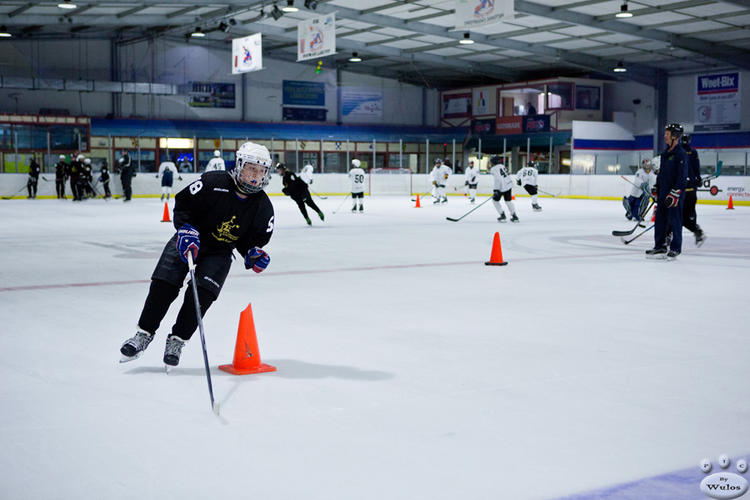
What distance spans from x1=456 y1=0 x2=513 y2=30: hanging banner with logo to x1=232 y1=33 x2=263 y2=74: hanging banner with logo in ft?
22.8

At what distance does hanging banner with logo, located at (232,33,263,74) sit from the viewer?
2419 cm

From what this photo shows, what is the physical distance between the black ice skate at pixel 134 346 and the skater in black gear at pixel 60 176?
2475 centimetres

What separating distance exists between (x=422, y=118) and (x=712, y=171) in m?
20.3

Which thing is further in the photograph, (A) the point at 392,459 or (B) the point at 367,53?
(B) the point at 367,53

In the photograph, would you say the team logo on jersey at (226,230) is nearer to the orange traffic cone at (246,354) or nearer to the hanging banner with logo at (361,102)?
the orange traffic cone at (246,354)

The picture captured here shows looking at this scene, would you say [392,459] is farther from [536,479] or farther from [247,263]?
[247,263]

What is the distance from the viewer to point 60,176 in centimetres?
2738

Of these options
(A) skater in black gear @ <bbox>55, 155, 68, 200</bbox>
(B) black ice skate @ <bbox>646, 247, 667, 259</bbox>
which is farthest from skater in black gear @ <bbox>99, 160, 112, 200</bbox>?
(B) black ice skate @ <bbox>646, 247, 667, 259</bbox>

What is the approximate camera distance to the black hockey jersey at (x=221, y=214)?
173 inches

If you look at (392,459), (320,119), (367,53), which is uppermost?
(367,53)

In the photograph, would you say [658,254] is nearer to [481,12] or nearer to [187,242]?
[187,242]

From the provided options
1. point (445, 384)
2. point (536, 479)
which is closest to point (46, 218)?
point (445, 384)

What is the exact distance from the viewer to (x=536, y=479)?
9.21 ft

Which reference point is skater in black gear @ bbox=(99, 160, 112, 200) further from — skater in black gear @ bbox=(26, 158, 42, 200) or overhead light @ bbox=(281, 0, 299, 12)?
overhead light @ bbox=(281, 0, 299, 12)
